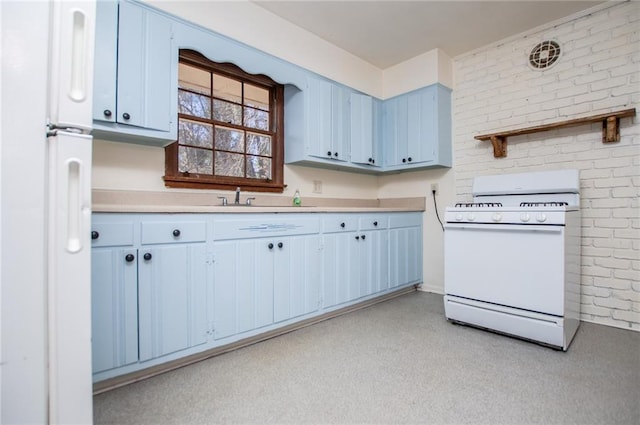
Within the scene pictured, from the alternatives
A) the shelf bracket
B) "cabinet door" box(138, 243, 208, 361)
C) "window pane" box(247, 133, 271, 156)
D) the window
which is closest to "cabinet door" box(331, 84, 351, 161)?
the window

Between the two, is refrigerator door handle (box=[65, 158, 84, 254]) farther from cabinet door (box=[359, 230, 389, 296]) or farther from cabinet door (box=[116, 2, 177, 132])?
cabinet door (box=[359, 230, 389, 296])

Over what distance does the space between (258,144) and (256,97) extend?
0.41 m

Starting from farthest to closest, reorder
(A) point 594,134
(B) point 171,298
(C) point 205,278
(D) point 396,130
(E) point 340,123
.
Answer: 1. (D) point 396,130
2. (E) point 340,123
3. (A) point 594,134
4. (C) point 205,278
5. (B) point 171,298

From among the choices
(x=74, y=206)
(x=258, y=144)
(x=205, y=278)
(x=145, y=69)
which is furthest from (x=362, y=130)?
(x=74, y=206)

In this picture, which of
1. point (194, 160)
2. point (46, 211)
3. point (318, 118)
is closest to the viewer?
point (46, 211)

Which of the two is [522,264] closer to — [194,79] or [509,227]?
[509,227]

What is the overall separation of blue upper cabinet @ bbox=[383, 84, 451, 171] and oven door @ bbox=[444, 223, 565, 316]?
1.00 m

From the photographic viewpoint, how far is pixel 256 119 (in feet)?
9.01

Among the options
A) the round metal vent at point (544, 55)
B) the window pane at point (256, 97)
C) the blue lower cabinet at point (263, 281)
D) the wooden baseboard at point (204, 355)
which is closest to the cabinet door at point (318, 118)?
the window pane at point (256, 97)

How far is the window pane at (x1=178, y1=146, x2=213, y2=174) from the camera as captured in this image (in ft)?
7.43

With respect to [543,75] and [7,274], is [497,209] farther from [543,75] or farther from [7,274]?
[7,274]

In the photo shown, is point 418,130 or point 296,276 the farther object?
point 418,130

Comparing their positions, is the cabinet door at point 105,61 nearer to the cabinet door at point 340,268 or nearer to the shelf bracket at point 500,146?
the cabinet door at point 340,268

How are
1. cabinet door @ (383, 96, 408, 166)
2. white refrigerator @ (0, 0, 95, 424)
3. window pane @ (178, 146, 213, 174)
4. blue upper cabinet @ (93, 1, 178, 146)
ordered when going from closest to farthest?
white refrigerator @ (0, 0, 95, 424)
blue upper cabinet @ (93, 1, 178, 146)
window pane @ (178, 146, 213, 174)
cabinet door @ (383, 96, 408, 166)
